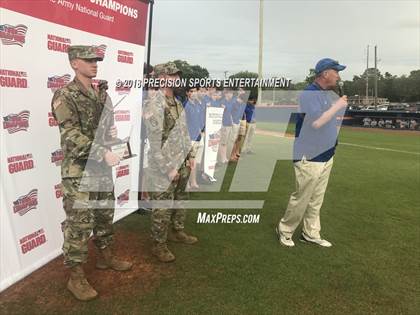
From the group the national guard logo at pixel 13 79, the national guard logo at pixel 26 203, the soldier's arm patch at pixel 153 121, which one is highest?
the national guard logo at pixel 13 79

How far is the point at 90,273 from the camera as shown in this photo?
168 inches

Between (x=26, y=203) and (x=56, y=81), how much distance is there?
1.35 m

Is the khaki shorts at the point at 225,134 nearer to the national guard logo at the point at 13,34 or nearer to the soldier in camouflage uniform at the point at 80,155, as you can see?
the soldier in camouflage uniform at the point at 80,155

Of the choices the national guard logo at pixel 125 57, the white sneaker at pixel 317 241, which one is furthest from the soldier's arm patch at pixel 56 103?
the white sneaker at pixel 317 241

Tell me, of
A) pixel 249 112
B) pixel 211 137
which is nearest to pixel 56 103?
pixel 211 137

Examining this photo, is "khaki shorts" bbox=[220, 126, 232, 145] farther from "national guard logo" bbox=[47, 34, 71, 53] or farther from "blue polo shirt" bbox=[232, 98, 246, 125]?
"national guard logo" bbox=[47, 34, 71, 53]

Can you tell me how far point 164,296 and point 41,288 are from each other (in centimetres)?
122

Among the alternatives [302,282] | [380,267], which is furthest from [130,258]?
[380,267]

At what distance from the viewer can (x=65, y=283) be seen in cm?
400

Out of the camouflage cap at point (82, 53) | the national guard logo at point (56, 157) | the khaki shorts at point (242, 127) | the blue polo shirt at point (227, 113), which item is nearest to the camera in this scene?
the camouflage cap at point (82, 53)

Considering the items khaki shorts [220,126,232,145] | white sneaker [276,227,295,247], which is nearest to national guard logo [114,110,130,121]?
white sneaker [276,227,295,247]

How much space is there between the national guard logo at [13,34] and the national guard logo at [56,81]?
20.3 inches

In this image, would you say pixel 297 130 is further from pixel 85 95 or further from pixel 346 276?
pixel 85 95

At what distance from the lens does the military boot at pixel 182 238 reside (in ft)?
16.9
